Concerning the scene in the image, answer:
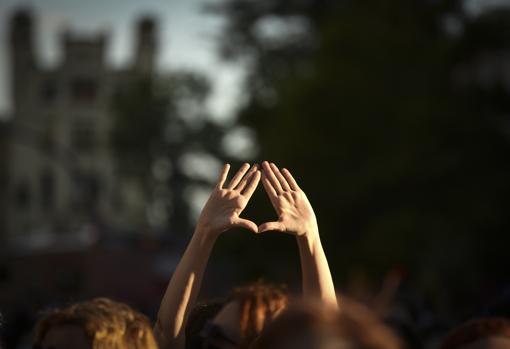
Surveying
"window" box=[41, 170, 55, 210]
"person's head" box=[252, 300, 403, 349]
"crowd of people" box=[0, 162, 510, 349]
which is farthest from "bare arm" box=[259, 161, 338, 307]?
"window" box=[41, 170, 55, 210]

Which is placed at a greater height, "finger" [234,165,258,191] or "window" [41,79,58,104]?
"finger" [234,165,258,191]

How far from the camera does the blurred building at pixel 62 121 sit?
70625mm

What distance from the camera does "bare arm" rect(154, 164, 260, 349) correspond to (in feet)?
11.7

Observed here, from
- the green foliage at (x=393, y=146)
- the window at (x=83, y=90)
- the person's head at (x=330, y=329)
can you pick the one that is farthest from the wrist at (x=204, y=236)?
the window at (x=83, y=90)

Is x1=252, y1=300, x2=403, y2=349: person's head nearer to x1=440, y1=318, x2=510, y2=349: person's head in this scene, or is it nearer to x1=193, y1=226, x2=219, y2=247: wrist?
x1=440, y1=318, x2=510, y2=349: person's head

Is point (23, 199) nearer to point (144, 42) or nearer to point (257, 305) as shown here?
point (144, 42)

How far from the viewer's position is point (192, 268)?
11.8 feet

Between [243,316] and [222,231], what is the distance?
333 millimetres

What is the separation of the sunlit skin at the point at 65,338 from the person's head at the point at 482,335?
45.9 inches

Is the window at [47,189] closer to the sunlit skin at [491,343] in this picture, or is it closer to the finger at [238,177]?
the finger at [238,177]

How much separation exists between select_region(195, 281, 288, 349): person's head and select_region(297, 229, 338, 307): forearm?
0.14 metres

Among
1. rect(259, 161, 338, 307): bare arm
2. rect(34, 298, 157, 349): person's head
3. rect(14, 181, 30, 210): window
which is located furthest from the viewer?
rect(14, 181, 30, 210): window

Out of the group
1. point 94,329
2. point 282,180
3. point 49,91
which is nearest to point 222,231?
point 282,180

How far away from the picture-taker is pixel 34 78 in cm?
7169
